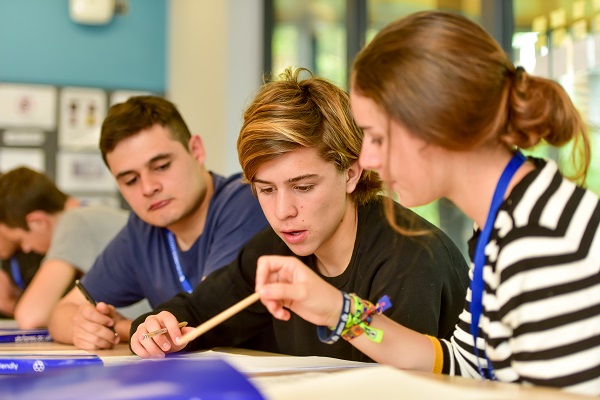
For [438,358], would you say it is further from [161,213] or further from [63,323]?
[63,323]

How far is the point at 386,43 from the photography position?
1056 millimetres

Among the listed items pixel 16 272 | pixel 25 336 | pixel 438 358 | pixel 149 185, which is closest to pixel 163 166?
pixel 149 185

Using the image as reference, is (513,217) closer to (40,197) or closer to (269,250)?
(269,250)

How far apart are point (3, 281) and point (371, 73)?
2.43 m

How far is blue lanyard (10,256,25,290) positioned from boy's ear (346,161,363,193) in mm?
1966

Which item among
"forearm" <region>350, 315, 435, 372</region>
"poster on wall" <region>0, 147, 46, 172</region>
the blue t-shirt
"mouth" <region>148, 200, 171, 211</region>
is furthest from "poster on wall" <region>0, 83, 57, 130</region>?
"forearm" <region>350, 315, 435, 372</region>

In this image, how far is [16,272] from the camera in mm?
3162

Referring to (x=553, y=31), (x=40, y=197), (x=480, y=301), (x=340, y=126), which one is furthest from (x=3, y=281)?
(x=480, y=301)

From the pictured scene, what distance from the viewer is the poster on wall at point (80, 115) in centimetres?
523

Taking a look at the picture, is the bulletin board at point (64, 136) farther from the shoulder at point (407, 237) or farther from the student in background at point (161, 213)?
the shoulder at point (407, 237)

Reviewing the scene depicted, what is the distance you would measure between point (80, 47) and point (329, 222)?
4.15m

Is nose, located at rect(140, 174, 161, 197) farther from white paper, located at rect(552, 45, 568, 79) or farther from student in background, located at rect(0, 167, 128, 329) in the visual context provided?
white paper, located at rect(552, 45, 568, 79)

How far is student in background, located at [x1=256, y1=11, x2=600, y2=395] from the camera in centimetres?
92

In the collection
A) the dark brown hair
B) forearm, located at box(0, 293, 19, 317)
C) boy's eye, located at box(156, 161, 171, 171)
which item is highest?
the dark brown hair
